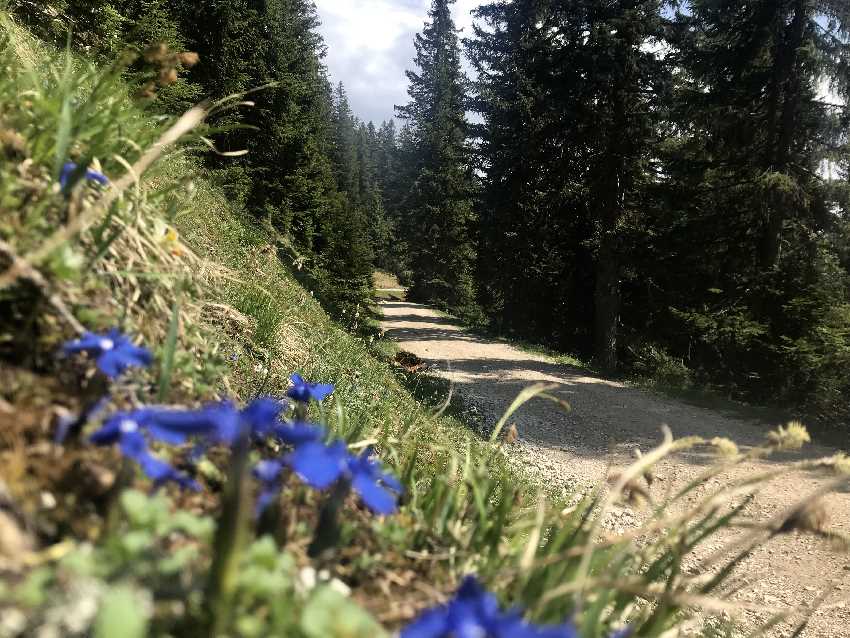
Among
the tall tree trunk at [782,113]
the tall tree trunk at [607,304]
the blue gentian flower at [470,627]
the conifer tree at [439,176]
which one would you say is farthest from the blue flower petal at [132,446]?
the conifer tree at [439,176]

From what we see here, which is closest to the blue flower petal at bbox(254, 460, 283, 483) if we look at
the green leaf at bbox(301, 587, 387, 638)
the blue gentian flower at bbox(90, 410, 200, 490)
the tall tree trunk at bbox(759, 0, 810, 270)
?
the blue gentian flower at bbox(90, 410, 200, 490)

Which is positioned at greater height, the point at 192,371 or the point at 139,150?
the point at 139,150

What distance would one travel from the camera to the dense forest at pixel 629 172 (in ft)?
38.7

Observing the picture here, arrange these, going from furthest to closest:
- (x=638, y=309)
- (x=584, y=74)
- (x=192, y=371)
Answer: (x=638, y=309), (x=584, y=74), (x=192, y=371)

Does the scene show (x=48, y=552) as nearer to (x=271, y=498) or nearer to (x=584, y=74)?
(x=271, y=498)

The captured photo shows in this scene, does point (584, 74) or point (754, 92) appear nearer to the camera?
point (754, 92)

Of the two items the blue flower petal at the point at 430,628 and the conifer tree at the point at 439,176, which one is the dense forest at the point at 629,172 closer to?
the blue flower petal at the point at 430,628

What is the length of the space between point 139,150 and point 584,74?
17459 millimetres

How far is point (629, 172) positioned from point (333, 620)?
17.1m

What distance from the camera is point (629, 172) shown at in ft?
52.6

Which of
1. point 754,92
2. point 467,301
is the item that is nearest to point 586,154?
point 754,92

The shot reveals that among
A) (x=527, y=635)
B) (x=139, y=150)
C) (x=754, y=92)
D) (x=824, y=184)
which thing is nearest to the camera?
(x=527, y=635)

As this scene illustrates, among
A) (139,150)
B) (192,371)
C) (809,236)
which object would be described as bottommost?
(192,371)

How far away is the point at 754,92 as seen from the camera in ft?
43.4
